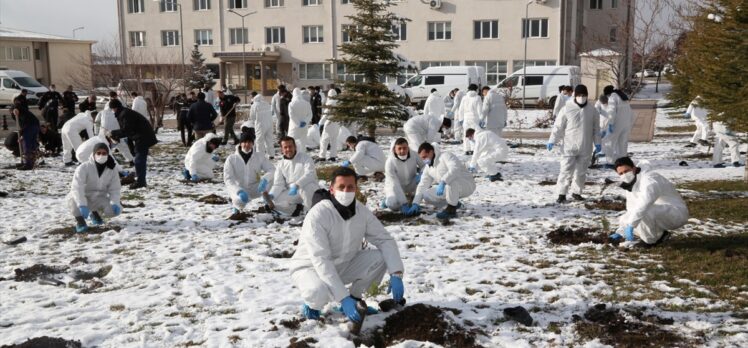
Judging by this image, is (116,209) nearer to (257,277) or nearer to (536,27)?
(257,277)

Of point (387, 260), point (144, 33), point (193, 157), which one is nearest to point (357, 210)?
point (387, 260)

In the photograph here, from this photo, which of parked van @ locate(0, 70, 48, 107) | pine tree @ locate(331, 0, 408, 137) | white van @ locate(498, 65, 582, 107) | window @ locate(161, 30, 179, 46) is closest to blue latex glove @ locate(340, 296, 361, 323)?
pine tree @ locate(331, 0, 408, 137)

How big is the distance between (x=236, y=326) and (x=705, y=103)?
1043 centimetres

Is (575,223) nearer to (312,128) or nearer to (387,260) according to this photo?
(387,260)

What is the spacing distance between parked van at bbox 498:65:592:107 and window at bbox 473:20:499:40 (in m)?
8.66

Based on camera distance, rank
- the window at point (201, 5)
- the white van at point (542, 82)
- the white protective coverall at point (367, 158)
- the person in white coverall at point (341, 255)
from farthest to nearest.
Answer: the window at point (201, 5) < the white van at point (542, 82) < the white protective coverall at point (367, 158) < the person in white coverall at point (341, 255)

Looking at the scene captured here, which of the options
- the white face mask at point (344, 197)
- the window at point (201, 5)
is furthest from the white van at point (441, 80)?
the white face mask at point (344, 197)

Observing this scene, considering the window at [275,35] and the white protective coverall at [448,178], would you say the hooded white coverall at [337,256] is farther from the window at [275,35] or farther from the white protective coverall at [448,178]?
the window at [275,35]

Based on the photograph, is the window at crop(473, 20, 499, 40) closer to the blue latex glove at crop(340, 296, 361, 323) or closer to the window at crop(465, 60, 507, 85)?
the window at crop(465, 60, 507, 85)

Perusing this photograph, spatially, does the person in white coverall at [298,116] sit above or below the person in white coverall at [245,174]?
above

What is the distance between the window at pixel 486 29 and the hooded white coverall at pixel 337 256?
39.4 m

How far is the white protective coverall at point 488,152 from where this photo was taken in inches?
477

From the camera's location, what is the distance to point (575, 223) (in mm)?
8453

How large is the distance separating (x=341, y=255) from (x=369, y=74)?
1059 centimetres
